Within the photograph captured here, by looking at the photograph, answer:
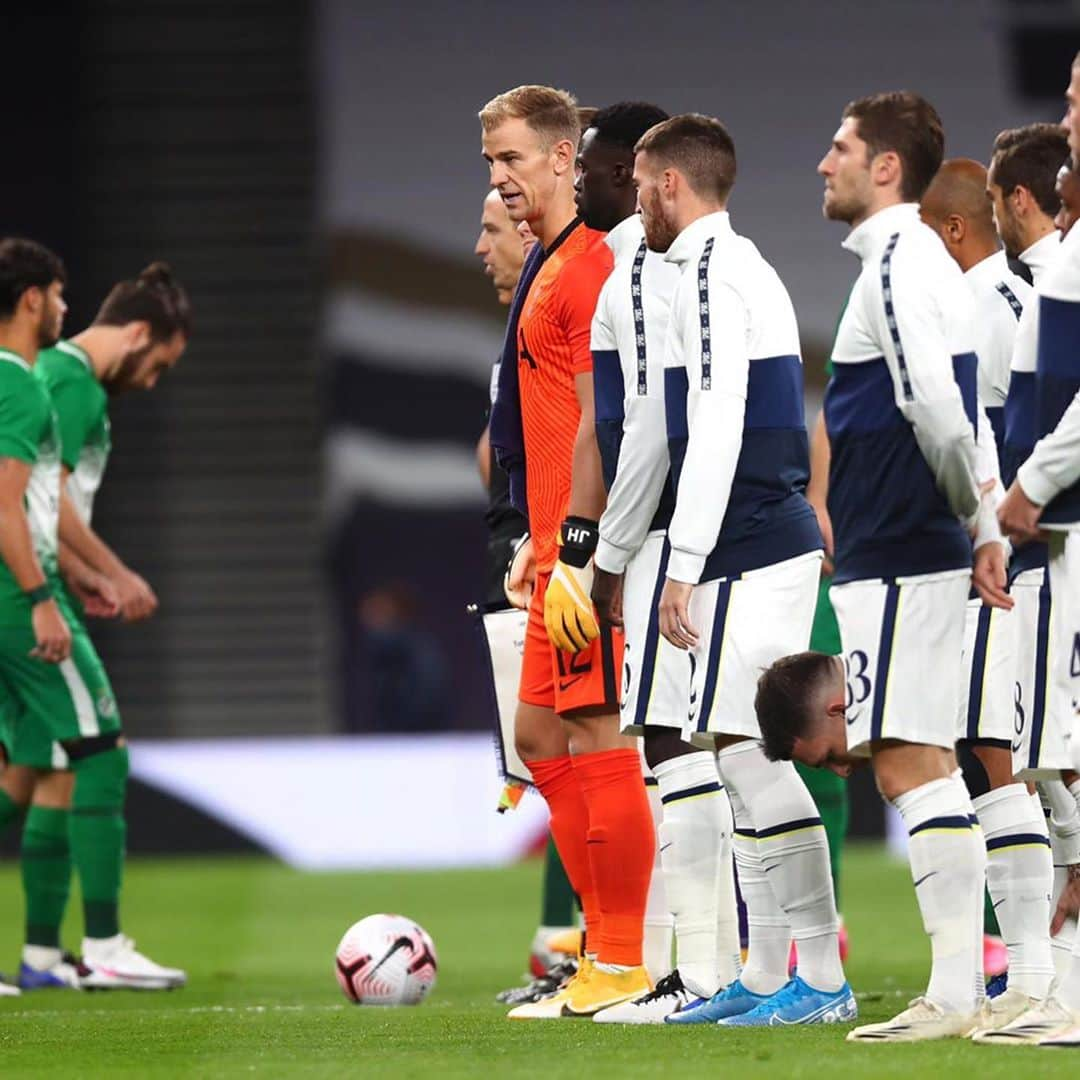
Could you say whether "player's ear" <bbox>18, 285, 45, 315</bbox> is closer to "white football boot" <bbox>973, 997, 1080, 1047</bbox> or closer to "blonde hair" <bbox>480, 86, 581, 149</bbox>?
"blonde hair" <bbox>480, 86, 581, 149</bbox>

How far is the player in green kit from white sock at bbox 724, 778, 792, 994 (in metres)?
2.66

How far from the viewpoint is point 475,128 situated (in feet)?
59.1

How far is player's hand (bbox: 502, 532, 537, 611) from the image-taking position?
6117 millimetres

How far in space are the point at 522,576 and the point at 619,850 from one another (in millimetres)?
862

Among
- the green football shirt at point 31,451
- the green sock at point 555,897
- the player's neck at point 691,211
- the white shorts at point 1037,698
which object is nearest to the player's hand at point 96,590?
the green football shirt at point 31,451

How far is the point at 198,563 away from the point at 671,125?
12763 millimetres

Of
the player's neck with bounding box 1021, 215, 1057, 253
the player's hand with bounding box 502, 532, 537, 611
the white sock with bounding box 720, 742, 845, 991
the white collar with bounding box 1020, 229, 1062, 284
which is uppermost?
the player's neck with bounding box 1021, 215, 1057, 253

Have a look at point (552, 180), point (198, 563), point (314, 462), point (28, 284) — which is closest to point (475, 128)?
point (314, 462)

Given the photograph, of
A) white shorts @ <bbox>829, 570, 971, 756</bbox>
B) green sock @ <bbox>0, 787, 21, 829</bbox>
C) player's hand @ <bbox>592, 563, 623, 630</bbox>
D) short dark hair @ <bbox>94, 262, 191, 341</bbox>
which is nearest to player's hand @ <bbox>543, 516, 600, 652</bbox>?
player's hand @ <bbox>592, 563, 623, 630</bbox>

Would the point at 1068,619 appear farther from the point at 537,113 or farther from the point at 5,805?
the point at 5,805

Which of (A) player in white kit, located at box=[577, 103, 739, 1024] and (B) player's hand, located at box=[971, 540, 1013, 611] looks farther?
(A) player in white kit, located at box=[577, 103, 739, 1024]

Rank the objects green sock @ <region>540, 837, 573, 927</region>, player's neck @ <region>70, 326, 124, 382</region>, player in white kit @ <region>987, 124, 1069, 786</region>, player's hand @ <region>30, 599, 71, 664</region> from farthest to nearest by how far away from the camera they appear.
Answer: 1. player's neck @ <region>70, 326, 124, 382</region>
2. player's hand @ <region>30, 599, 71, 664</region>
3. green sock @ <region>540, 837, 573, 927</region>
4. player in white kit @ <region>987, 124, 1069, 786</region>

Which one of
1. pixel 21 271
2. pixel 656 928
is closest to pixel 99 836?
pixel 21 271

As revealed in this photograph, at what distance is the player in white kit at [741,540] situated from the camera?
5.06m
